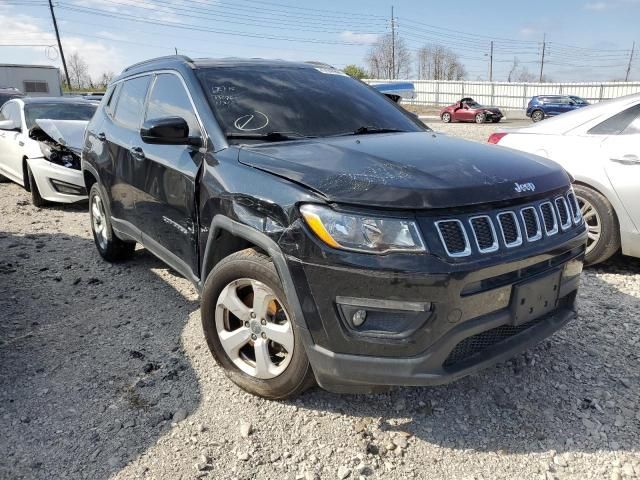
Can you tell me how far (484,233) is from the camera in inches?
89.0

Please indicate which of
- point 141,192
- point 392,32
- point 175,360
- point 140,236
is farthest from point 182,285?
point 392,32

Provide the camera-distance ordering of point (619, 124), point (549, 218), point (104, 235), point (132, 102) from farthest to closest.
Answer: point (104, 235) → point (619, 124) → point (132, 102) → point (549, 218)

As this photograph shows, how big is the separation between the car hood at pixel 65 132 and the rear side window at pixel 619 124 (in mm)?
6567

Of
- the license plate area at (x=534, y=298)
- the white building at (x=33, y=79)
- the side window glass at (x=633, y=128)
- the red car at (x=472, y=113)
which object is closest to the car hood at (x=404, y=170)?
the license plate area at (x=534, y=298)

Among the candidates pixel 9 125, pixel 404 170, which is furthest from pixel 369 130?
pixel 9 125

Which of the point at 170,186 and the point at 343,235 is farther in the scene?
the point at 170,186

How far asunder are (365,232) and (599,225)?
10.4ft

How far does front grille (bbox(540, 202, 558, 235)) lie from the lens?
8.41ft

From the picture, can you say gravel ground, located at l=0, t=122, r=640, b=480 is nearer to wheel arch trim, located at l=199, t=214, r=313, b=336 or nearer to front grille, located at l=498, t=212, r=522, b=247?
wheel arch trim, located at l=199, t=214, r=313, b=336

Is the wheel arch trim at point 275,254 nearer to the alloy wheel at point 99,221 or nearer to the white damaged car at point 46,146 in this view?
the alloy wheel at point 99,221

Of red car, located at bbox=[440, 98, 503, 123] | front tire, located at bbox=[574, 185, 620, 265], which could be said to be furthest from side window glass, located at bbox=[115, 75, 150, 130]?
red car, located at bbox=[440, 98, 503, 123]

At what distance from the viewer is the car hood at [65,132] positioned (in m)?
7.68

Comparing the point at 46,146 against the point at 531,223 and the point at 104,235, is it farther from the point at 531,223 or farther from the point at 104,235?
the point at 531,223

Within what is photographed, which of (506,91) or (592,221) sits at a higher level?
(592,221)
